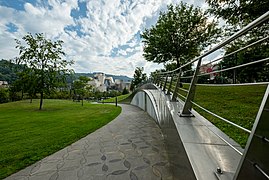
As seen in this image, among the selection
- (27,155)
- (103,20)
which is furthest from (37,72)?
(27,155)

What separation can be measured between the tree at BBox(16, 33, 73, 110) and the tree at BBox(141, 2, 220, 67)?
9661 mm

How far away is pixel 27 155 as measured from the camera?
395 centimetres

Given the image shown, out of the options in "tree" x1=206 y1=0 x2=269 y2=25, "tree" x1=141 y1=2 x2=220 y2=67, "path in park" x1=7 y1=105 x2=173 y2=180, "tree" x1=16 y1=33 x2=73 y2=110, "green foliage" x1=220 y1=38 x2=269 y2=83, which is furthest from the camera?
"tree" x1=141 y1=2 x2=220 y2=67

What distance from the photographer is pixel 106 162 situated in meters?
3.51

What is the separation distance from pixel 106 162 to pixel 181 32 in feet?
49.8

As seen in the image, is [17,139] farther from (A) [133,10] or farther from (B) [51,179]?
(A) [133,10]

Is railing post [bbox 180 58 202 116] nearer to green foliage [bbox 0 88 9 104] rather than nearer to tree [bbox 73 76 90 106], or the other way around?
tree [bbox 73 76 90 106]

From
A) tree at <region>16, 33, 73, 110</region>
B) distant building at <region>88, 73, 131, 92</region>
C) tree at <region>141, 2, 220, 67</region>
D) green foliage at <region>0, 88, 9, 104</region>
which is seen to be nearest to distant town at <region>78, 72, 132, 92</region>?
distant building at <region>88, 73, 131, 92</region>

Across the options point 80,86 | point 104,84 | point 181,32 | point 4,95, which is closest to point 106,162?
point 181,32

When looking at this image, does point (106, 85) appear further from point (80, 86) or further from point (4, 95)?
point (4, 95)

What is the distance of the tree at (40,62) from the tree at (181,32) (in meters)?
9.66

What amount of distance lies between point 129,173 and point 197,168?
5.63 feet

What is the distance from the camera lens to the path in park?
119 inches

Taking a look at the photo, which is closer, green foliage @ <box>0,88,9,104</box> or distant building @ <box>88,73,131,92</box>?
green foliage @ <box>0,88,9,104</box>
